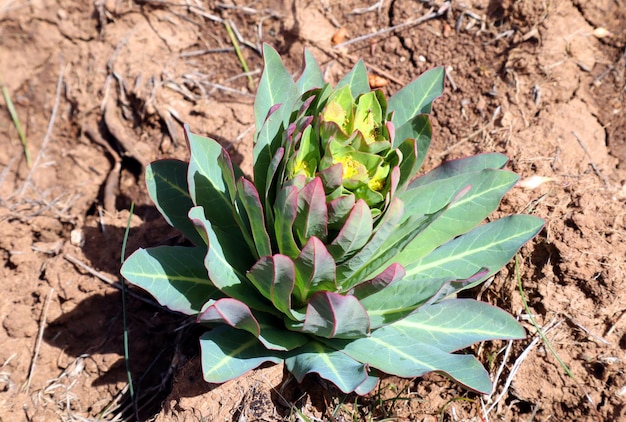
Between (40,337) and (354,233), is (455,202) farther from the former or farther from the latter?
(40,337)

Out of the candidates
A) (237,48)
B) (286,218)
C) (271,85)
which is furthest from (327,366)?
(237,48)

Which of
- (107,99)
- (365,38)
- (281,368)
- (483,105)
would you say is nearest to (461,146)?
(483,105)

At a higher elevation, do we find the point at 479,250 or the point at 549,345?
the point at 479,250

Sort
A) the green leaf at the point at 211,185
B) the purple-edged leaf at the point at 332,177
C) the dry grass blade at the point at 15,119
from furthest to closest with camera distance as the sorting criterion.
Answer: the dry grass blade at the point at 15,119
the green leaf at the point at 211,185
the purple-edged leaf at the point at 332,177

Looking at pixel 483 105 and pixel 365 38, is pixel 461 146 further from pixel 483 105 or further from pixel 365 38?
pixel 365 38

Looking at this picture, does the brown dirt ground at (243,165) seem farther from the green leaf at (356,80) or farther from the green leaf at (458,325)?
the green leaf at (356,80)

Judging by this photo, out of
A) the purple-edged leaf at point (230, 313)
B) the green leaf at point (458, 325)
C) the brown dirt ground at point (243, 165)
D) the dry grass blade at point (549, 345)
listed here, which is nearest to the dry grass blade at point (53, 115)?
the brown dirt ground at point (243, 165)
